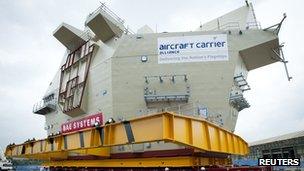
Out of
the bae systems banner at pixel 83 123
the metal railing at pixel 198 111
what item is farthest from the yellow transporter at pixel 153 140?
the bae systems banner at pixel 83 123

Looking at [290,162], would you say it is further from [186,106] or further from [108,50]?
[108,50]

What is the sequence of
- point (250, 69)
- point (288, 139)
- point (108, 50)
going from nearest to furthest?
point (108, 50)
point (250, 69)
point (288, 139)

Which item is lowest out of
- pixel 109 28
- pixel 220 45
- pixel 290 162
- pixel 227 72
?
pixel 290 162

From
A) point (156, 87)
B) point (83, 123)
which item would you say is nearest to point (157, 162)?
point (156, 87)

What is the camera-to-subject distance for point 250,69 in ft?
57.6

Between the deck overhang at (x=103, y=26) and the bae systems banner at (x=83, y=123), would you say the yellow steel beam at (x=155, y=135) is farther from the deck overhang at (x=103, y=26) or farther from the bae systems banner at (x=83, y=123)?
the deck overhang at (x=103, y=26)

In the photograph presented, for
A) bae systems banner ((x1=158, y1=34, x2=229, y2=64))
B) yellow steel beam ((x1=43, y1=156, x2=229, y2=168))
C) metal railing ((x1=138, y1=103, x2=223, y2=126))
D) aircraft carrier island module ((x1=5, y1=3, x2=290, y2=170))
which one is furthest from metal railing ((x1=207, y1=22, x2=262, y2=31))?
yellow steel beam ((x1=43, y1=156, x2=229, y2=168))

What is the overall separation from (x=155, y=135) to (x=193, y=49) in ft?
24.7

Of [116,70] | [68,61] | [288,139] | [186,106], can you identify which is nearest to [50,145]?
[116,70]

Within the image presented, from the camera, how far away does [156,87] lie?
48.6 ft

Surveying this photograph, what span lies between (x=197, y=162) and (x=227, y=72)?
5248 mm

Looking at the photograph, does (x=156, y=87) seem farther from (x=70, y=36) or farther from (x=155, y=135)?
(x=70, y=36)

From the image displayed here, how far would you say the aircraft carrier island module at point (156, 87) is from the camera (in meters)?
12.0

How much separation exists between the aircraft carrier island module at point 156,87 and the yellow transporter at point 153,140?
0.16 feet
